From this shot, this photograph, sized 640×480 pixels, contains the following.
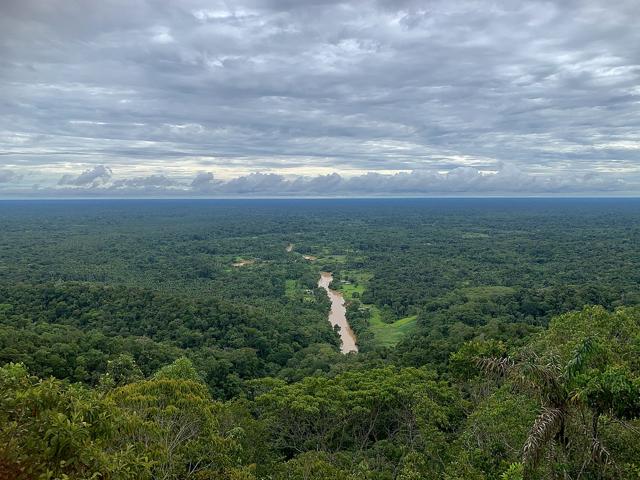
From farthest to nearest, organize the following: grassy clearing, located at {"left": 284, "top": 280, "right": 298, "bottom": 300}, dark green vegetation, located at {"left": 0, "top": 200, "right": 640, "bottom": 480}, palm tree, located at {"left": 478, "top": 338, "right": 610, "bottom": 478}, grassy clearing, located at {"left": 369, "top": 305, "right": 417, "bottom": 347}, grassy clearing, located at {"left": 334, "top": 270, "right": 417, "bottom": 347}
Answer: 1. grassy clearing, located at {"left": 284, "top": 280, "right": 298, "bottom": 300}
2. grassy clearing, located at {"left": 334, "top": 270, "right": 417, "bottom": 347}
3. grassy clearing, located at {"left": 369, "top": 305, "right": 417, "bottom": 347}
4. dark green vegetation, located at {"left": 0, "top": 200, "right": 640, "bottom": 480}
5. palm tree, located at {"left": 478, "top": 338, "right": 610, "bottom": 478}

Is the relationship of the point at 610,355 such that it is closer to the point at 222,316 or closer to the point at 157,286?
the point at 222,316

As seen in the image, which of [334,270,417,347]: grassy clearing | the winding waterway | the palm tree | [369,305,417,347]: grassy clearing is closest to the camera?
the palm tree

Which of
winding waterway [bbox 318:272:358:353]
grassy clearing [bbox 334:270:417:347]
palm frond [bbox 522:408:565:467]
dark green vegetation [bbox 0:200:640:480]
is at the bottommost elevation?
winding waterway [bbox 318:272:358:353]

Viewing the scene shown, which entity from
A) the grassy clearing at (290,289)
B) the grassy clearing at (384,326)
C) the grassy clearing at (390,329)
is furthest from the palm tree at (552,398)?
the grassy clearing at (290,289)

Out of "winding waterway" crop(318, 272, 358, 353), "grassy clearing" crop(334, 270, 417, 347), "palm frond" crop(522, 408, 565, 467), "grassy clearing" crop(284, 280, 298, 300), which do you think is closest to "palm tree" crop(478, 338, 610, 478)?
"palm frond" crop(522, 408, 565, 467)

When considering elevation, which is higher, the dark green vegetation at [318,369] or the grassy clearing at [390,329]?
the dark green vegetation at [318,369]

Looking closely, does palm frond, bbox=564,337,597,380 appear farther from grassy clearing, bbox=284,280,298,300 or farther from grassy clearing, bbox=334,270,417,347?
grassy clearing, bbox=284,280,298,300

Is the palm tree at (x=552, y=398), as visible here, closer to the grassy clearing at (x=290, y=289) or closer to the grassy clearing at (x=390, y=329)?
the grassy clearing at (x=390, y=329)

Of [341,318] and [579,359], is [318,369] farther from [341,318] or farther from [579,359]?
[579,359]
